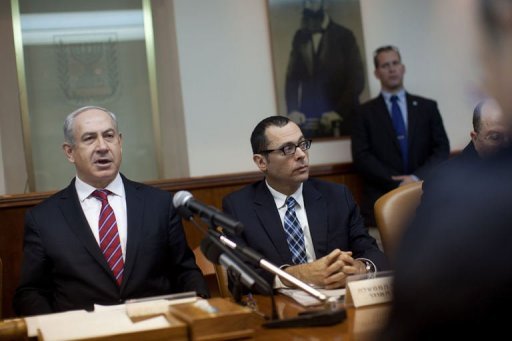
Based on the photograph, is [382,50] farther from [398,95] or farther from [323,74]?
[323,74]

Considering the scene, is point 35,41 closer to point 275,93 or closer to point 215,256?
point 275,93

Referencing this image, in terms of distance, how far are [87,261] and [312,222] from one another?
117 centimetres

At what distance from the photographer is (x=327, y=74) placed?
7461 mm

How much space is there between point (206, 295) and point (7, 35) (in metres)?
4.40

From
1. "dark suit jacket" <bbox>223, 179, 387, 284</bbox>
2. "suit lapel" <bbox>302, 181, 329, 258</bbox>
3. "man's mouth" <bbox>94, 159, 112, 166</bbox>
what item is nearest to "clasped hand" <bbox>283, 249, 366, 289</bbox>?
"dark suit jacket" <bbox>223, 179, 387, 284</bbox>

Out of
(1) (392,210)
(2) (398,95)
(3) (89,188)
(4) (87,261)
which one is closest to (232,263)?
(1) (392,210)

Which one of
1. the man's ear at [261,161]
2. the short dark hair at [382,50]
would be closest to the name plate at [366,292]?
the man's ear at [261,161]

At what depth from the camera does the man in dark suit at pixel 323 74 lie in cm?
737

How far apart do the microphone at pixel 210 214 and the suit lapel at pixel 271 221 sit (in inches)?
61.3

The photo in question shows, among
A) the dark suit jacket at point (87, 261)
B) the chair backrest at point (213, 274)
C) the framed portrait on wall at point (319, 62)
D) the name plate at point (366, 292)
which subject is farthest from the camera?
the framed portrait on wall at point (319, 62)

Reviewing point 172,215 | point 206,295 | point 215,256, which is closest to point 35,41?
point 172,215

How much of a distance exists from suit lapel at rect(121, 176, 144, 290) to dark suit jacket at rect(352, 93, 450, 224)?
3170mm

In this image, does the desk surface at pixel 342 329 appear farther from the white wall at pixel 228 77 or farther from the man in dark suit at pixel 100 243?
the white wall at pixel 228 77

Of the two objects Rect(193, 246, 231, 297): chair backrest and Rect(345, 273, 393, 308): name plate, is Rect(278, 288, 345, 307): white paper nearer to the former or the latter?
Rect(345, 273, 393, 308): name plate
